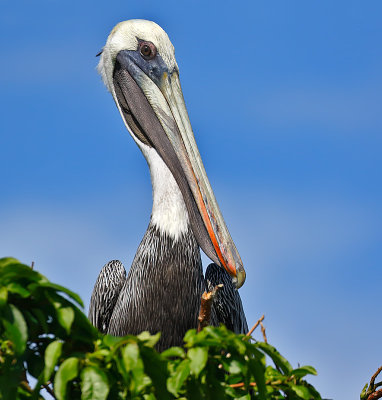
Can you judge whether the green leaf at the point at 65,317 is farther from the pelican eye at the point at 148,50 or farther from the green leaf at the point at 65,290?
the pelican eye at the point at 148,50

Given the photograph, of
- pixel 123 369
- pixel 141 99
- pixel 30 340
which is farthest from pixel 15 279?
pixel 141 99

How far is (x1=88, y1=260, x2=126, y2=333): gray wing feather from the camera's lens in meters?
6.46

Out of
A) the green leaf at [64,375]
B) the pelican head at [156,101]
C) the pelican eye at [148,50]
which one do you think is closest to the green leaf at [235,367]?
the green leaf at [64,375]

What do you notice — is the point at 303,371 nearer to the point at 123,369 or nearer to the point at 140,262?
the point at 123,369

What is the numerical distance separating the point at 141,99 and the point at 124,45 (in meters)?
0.51

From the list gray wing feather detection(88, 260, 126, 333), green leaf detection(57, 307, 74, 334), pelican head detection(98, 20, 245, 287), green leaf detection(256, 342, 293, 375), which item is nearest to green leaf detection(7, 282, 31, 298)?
green leaf detection(57, 307, 74, 334)

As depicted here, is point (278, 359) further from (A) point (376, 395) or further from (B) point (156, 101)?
(B) point (156, 101)

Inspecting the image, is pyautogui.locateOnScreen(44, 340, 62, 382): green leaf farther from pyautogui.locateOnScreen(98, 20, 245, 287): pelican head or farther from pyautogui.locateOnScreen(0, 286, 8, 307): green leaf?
pyautogui.locateOnScreen(98, 20, 245, 287): pelican head

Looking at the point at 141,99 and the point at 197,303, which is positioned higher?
the point at 141,99

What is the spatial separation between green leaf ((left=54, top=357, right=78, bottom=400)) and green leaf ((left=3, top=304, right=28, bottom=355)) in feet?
0.61

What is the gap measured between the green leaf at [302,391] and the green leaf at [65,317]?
1.01 m

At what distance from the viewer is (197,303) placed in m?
5.74

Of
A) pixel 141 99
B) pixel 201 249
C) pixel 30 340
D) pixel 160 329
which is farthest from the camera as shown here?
pixel 141 99

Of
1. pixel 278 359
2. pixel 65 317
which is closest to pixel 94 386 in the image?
pixel 65 317
